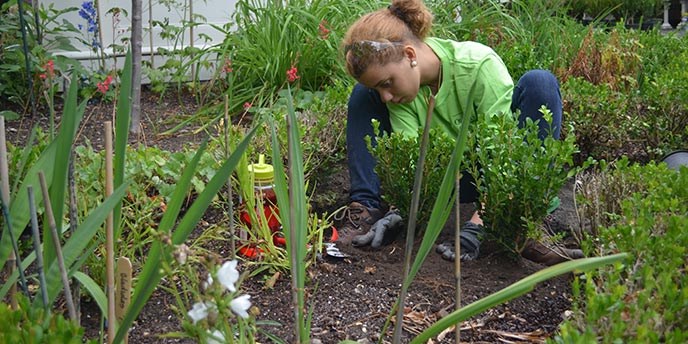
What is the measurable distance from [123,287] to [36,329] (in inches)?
12.5

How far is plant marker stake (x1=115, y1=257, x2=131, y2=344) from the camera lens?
1.56 m

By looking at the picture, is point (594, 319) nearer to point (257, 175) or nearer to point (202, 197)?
point (202, 197)

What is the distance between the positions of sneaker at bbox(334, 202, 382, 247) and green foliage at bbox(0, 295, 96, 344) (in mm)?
1499

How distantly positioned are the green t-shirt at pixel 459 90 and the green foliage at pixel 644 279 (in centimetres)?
57

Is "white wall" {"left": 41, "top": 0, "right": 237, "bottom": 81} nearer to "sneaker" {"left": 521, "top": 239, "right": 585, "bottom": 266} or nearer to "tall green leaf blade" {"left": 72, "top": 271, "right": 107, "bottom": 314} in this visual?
"sneaker" {"left": 521, "top": 239, "right": 585, "bottom": 266}

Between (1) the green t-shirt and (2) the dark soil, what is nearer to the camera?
(2) the dark soil

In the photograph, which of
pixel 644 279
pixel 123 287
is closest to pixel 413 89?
pixel 644 279

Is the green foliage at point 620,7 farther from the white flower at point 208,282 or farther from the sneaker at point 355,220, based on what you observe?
the white flower at point 208,282

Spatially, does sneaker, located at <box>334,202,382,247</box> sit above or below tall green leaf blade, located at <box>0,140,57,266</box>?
below

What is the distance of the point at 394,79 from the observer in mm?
2807

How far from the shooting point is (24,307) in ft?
4.64

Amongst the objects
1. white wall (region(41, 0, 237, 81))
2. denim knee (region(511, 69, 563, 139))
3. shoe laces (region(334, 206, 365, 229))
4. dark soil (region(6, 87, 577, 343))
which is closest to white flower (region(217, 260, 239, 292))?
dark soil (region(6, 87, 577, 343))

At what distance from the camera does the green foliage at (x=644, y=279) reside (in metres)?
1.42

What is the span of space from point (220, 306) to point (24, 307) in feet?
1.42
